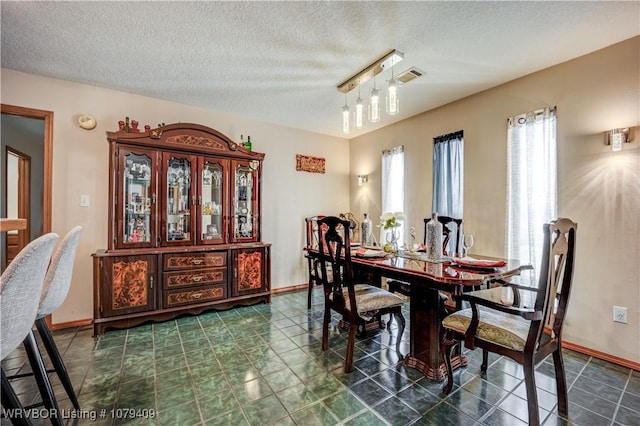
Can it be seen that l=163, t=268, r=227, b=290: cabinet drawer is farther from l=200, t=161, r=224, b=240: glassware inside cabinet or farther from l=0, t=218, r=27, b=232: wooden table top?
l=0, t=218, r=27, b=232: wooden table top

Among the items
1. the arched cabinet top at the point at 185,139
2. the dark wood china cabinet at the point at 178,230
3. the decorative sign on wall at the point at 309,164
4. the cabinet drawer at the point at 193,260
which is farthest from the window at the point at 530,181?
the cabinet drawer at the point at 193,260

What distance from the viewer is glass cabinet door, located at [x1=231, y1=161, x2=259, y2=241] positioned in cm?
355

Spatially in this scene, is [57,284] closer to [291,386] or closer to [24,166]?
[291,386]

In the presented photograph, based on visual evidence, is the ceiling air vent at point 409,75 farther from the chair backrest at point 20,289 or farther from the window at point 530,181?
the chair backrest at point 20,289

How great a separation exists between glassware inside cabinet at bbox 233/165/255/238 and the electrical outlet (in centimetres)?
358

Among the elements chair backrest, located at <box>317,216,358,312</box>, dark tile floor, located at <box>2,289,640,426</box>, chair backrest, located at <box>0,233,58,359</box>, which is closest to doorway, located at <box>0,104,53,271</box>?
dark tile floor, located at <box>2,289,640,426</box>

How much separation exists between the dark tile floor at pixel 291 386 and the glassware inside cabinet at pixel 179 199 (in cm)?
110

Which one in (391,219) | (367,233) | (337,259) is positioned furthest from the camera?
(367,233)

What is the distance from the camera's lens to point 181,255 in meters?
3.05

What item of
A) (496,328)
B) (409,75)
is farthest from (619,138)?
(496,328)

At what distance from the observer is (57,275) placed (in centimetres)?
140

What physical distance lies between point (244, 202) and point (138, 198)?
1167mm

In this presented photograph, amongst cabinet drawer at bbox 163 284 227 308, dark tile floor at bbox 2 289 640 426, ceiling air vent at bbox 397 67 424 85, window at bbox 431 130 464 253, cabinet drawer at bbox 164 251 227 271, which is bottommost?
dark tile floor at bbox 2 289 640 426

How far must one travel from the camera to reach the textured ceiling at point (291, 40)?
72.9 inches
